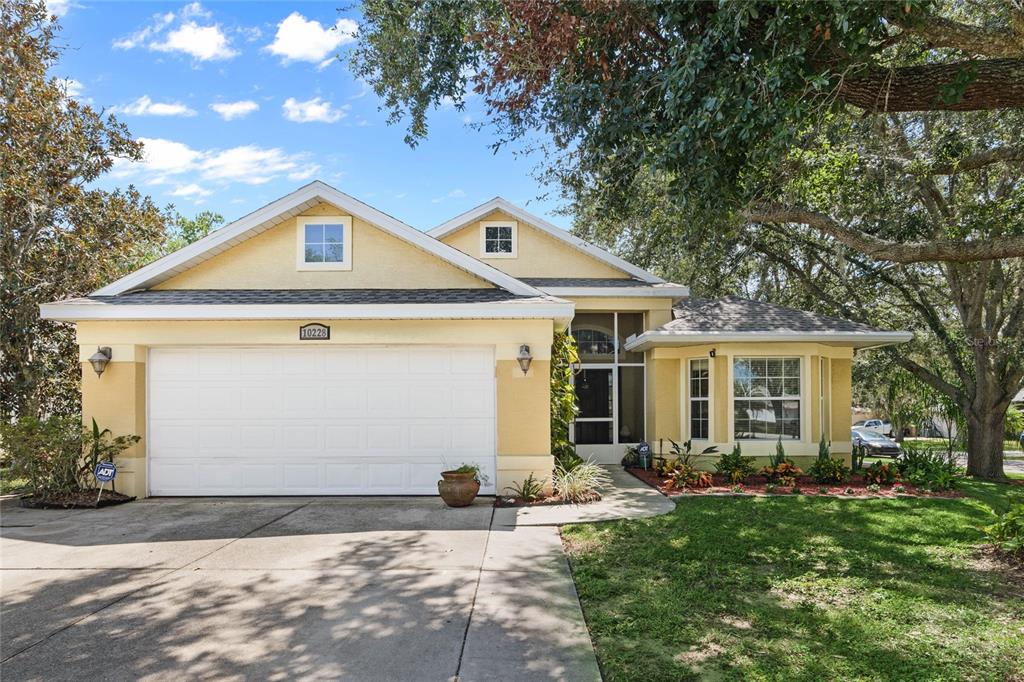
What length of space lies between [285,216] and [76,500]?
5442mm

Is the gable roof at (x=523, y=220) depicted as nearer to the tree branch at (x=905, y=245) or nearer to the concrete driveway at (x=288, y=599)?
the tree branch at (x=905, y=245)

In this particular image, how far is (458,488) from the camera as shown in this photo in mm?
8992

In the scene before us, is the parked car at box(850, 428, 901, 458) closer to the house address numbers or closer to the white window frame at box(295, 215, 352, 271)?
the white window frame at box(295, 215, 352, 271)

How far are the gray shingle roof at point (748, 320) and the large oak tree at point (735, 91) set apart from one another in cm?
247

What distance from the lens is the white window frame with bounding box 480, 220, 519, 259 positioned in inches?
607

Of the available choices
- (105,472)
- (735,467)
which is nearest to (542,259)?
(735,467)

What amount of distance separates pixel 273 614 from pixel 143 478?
623cm

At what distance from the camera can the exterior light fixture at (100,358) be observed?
966 centimetres

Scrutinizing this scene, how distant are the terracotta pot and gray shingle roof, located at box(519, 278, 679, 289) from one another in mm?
6341

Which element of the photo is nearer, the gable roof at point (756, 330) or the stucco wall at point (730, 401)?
the gable roof at point (756, 330)

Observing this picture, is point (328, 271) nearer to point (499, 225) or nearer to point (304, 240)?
point (304, 240)

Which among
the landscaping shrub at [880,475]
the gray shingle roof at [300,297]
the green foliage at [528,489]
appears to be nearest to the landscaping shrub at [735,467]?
the landscaping shrub at [880,475]

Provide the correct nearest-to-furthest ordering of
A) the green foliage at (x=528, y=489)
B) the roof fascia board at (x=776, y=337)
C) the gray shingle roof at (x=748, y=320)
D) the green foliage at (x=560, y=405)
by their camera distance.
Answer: the green foliage at (x=528, y=489) → the green foliage at (x=560, y=405) → the roof fascia board at (x=776, y=337) → the gray shingle roof at (x=748, y=320)

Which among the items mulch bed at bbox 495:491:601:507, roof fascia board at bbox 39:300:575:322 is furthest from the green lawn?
roof fascia board at bbox 39:300:575:322
